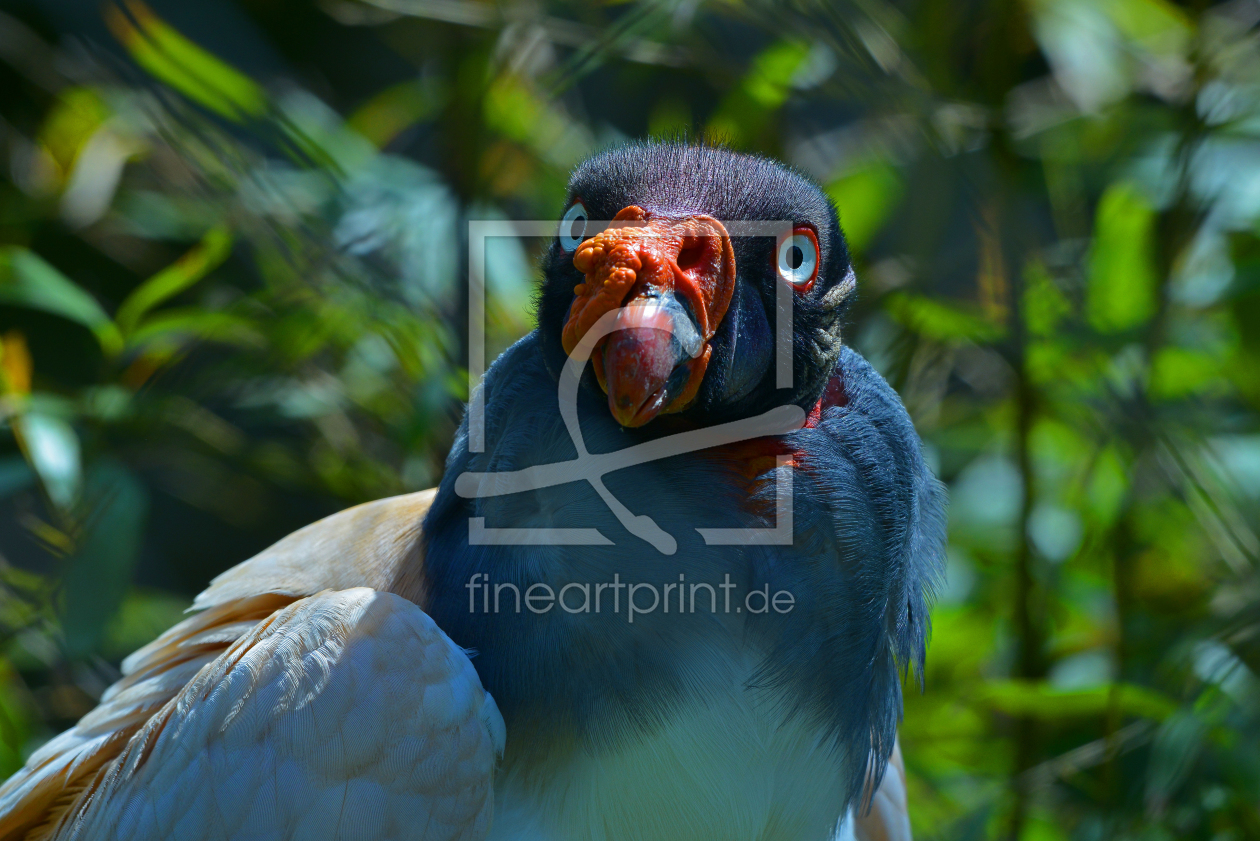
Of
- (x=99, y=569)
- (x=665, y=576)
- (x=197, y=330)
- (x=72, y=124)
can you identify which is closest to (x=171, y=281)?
(x=197, y=330)

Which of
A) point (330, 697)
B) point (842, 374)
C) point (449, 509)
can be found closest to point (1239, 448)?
point (842, 374)

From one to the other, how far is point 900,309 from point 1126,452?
0.75m

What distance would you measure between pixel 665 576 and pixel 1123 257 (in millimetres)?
2311

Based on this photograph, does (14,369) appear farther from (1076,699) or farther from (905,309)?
(1076,699)

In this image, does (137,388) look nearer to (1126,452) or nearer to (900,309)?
(900,309)

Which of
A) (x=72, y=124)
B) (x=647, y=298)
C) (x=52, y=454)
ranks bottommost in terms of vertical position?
(x=52, y=454)

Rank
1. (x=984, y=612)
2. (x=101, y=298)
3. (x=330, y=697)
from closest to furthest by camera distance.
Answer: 1. (x=330, y=697)
2. (x=984, y=612)
3. (x=101, y=298)

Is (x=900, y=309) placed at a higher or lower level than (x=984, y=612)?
higher

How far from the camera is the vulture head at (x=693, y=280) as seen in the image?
1264 millimetres

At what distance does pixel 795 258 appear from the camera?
4.99ft

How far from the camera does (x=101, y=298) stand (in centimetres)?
433

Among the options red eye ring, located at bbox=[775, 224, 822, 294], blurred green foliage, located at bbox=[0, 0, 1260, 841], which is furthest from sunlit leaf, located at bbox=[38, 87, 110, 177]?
red eye ring, located at bbox=[775, 224, 822, 294]

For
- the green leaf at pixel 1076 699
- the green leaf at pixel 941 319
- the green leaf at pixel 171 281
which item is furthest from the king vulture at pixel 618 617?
the green leaf at pixel 171 281

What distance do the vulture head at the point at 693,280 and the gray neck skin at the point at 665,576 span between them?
97mm
